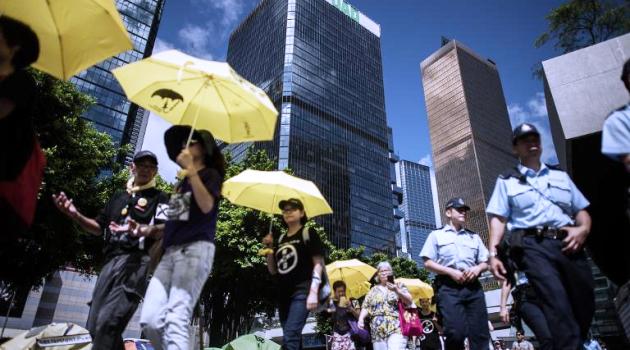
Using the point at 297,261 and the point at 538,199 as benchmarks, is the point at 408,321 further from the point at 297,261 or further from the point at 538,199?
the point at 538,199

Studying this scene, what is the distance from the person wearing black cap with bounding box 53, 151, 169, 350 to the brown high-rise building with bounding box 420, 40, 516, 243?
406ft

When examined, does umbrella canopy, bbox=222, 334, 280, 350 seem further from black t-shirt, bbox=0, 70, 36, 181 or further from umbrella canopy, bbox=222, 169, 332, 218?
black t-shirt, bbox=0, 70, 36, 181

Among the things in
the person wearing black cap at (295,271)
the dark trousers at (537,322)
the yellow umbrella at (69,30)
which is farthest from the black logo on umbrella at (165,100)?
the dark trousers at (537,322)

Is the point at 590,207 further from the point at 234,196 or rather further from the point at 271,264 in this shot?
the point at 234,196

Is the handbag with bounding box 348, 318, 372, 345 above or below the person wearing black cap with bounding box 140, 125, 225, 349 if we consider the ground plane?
below

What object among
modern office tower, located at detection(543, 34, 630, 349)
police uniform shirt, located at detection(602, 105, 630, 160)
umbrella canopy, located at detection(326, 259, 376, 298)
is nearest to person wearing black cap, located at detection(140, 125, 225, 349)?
police uniform shirt, located at detection(602, 105, 630, 160)

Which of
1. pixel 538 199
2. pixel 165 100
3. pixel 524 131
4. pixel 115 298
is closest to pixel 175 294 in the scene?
pixel 115 298

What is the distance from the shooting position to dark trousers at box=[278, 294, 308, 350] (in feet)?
12.3

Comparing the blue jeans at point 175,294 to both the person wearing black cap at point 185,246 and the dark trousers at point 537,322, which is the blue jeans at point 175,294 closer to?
the person wearing black cap at point 185,246

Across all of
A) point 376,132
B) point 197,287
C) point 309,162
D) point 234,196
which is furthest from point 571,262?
point 376,132

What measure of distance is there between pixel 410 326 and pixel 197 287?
463cm

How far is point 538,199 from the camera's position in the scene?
10.3ft

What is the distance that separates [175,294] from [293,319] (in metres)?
1.60

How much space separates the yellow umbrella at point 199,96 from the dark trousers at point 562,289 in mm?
2466
